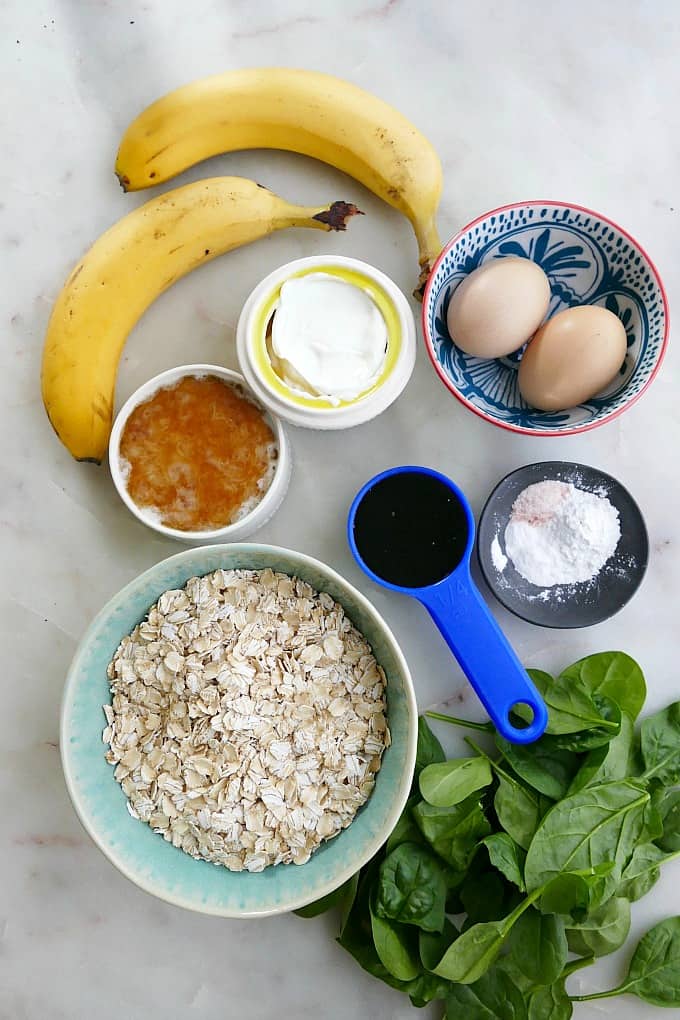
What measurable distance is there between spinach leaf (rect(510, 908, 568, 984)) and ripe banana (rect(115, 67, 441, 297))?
78 centimetres

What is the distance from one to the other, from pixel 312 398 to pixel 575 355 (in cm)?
31

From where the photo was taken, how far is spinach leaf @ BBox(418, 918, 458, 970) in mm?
1025

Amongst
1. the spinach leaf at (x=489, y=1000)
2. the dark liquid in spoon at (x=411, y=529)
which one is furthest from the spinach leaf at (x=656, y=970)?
the dark liquid in spoon at (x=411, y=529)

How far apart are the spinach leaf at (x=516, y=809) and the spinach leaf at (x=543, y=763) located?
0.02 meters

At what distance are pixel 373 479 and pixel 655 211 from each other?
530 mm

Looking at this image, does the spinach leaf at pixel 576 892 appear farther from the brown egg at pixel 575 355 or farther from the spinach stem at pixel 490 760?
the brown egg at pixel 575 355

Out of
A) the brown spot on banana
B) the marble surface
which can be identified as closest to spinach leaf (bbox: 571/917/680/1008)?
the marble surface

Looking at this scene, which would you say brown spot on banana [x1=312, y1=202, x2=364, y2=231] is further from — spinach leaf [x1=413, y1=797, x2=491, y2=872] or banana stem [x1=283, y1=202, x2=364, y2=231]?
spinach leaf [x1=413, y1=797, x2=491, y2=872]

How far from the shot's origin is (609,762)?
105 centimetres

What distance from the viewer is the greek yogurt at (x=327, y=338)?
3.38 feet

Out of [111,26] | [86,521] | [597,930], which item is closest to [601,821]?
[597,930]

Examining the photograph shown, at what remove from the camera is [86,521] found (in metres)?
1.14

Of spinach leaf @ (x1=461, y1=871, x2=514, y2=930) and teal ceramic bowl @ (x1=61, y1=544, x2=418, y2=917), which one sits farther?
spinach leaf @ (x1=461, y1=871, x2=514, y2=930)

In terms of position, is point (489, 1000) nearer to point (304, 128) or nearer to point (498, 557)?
point (498, 557)
